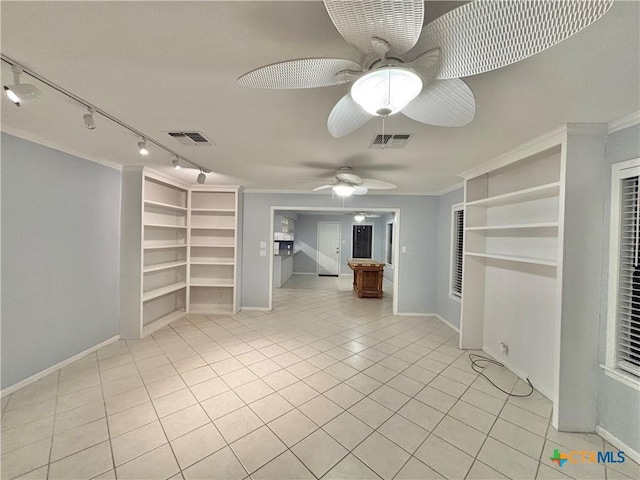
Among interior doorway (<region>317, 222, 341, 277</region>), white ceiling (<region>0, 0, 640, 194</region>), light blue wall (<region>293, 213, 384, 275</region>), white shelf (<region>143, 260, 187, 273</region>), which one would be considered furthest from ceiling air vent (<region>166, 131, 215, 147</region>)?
interior doorway (<region>317, 222, 341, 277</region>)

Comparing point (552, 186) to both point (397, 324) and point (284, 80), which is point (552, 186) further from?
point (397, 324)

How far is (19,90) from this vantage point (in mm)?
1340

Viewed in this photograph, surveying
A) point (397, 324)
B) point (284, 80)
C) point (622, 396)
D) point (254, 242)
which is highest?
point (284, 80)

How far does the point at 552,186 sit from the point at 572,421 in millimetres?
1851

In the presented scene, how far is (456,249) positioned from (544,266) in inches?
68.8

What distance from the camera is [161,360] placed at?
2930 mm

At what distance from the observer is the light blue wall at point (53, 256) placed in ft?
7.32

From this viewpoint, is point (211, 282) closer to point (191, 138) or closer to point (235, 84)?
point (191, 138)

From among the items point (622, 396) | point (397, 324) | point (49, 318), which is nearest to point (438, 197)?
point (397, 324)

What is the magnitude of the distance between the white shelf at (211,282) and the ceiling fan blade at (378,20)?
453cm

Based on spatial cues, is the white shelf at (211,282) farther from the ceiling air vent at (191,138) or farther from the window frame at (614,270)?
the window frame at (614,270)

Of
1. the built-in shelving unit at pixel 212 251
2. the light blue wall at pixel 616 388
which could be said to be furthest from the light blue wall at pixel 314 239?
the light blue wall at pixel 616 388

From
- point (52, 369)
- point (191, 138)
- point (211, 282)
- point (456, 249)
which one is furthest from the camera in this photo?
point (211, 282)

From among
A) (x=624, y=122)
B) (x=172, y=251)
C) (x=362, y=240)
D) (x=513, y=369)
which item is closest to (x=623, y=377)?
(x=513, y=369)
